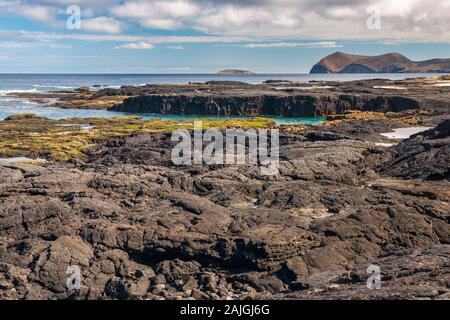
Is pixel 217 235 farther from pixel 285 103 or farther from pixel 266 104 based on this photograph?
pixel 266 104

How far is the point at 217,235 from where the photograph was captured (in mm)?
24641

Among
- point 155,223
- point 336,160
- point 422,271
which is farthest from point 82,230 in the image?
point 336,160

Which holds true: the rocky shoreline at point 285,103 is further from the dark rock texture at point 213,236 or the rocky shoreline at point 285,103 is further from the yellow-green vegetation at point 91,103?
the dark rock texture at point 213,236

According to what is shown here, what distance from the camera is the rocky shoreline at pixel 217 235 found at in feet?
70.7

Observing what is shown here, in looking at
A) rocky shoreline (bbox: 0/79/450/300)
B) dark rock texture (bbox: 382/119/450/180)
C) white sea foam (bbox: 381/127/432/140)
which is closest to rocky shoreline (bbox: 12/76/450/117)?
white sea foam (bbox: 381/127/432/140)

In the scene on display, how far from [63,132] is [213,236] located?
54.3m

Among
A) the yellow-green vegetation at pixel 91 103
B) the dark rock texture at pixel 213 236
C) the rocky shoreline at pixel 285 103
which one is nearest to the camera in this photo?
the dark rock texture at pixel 213 236

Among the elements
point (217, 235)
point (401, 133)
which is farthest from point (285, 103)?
point (217, 235)

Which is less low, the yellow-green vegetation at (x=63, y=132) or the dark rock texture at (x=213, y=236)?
the yellow-green vegetation at (x=63, y=132)

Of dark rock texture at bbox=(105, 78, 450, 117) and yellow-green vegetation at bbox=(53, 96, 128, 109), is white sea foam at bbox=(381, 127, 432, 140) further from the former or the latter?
yellow-green vegetation at bbox=(53, 96, 128, 109)

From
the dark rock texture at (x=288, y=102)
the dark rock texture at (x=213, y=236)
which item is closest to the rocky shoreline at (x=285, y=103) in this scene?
the dark rock texture at (x=288, y=102)

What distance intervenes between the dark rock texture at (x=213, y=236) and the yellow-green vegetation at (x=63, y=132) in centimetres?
2314

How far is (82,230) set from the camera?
81.5ft
